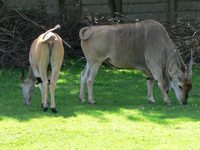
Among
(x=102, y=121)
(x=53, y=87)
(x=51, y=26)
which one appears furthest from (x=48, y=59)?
(x=51, y=26)

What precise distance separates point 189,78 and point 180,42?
4289 mm

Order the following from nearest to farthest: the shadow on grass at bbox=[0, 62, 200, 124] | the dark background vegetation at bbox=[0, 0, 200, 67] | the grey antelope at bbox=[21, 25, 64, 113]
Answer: the shadow on grass at bbox=[0, 62, 200, 124] → the grey antelope at bbox=[21, 25, 64, 113] → the dark background vegetation at bbox=[0, 0, 200, 67]

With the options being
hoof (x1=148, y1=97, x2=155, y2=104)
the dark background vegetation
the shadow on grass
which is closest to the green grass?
the shadow on grass

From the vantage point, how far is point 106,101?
35.3 feet

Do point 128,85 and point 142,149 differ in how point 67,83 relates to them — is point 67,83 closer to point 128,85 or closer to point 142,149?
point 128,85

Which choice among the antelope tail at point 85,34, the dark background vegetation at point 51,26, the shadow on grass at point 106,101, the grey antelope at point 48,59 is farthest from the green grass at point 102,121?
the dark background vegetation at point 51,26

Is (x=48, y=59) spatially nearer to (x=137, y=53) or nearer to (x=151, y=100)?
(x=137, y=53)

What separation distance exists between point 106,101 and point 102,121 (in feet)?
6.83

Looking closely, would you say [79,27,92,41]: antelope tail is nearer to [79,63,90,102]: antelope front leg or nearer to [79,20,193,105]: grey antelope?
[79,20,193,105]: grey antelope

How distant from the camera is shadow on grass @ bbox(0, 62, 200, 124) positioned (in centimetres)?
918

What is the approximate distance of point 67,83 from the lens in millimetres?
12539

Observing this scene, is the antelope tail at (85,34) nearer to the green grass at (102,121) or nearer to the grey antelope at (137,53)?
the grey antelope at (137,53)

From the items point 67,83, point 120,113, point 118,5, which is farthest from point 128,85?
point 118,5

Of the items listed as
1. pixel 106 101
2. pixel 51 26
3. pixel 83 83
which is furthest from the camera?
pixel 51 26
